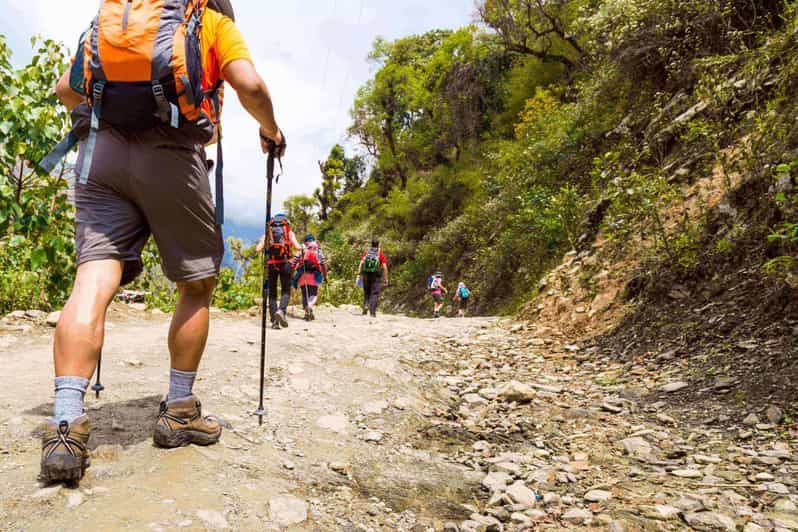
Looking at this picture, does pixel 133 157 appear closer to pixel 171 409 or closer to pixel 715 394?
pixel 171 409

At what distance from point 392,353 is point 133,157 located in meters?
4.12

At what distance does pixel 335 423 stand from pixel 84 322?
192 cm

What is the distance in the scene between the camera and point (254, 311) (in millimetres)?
9789

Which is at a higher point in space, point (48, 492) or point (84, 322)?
point (84, 322)

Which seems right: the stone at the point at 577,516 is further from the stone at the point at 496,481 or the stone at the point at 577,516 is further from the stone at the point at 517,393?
the stone at the point at 517,393

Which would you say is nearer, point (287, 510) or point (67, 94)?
point (287, 510)

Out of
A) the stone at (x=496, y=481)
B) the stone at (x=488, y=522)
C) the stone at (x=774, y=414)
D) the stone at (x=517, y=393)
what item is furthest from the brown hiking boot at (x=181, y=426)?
the stone at (x=774, y=414)

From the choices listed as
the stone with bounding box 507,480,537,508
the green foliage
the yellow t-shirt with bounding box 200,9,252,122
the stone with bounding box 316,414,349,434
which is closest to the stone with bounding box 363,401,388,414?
the stone with bounding box 316,414,349,434

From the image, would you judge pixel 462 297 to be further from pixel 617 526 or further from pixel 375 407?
pixel 617 526

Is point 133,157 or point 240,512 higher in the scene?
point 133,157

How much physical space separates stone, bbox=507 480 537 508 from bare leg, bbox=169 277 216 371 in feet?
5.65

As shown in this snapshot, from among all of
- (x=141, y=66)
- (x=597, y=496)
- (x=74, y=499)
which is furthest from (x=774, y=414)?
(x=141, y=66)

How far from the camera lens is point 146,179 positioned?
2289 millimetres

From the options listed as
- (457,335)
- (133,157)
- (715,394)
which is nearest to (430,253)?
(457,335)
